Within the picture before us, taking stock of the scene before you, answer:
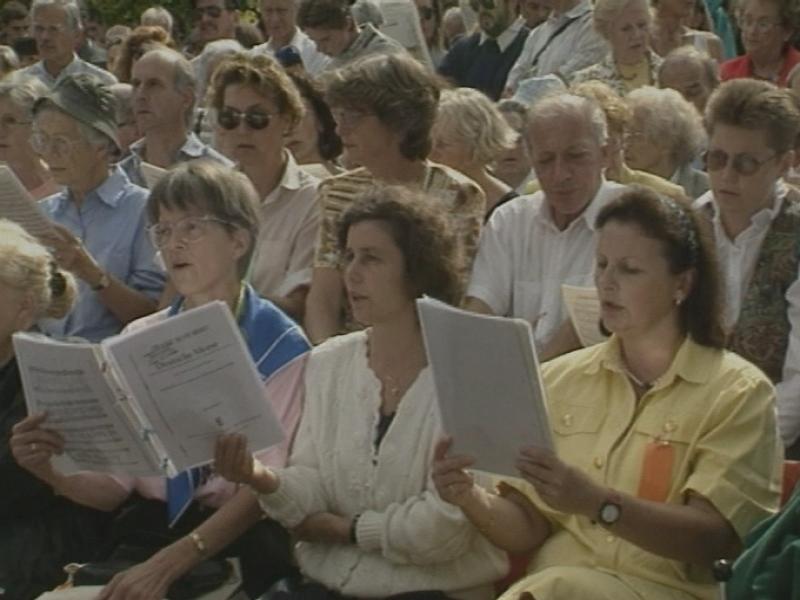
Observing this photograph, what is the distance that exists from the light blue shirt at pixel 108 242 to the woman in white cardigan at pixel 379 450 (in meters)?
1.83

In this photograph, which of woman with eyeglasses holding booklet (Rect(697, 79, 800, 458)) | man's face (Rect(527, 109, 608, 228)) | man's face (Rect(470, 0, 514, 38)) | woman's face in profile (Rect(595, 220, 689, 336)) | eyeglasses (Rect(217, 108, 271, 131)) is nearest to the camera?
woman's face in profile (Rect(595, 220, 689, 336))

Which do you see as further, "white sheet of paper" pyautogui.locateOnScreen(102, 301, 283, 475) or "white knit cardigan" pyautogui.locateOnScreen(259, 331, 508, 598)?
"white knit cardigan" pyautogui.locateOnScreen(259, 331, 508, 598)

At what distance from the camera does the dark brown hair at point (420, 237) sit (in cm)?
485

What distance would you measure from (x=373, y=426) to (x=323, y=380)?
8.5 inches

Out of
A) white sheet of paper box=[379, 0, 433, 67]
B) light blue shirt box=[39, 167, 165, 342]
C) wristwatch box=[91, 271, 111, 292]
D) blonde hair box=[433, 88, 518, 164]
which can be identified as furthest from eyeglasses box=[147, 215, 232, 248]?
white sheet of paper box=[379, 0, 433, 67]

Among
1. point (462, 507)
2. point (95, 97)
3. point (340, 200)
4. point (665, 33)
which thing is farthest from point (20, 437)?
point (665, 33)

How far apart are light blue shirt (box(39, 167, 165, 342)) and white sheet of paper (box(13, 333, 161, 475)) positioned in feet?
5.47

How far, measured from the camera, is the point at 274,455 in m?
4.93

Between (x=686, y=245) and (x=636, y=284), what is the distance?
0.16 m

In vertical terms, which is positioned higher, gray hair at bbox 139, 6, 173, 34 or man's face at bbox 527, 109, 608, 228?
man's face at bbox 527, 109, 608, 228

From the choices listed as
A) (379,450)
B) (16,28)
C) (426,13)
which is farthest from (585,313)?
(16,28)

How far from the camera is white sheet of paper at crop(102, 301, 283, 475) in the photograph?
4.48 meters

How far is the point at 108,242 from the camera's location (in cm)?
686

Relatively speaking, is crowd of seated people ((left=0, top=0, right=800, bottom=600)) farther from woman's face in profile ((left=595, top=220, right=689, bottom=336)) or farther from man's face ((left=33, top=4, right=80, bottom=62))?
man's face ((left=33, top=4, right=80, bottom=62))
